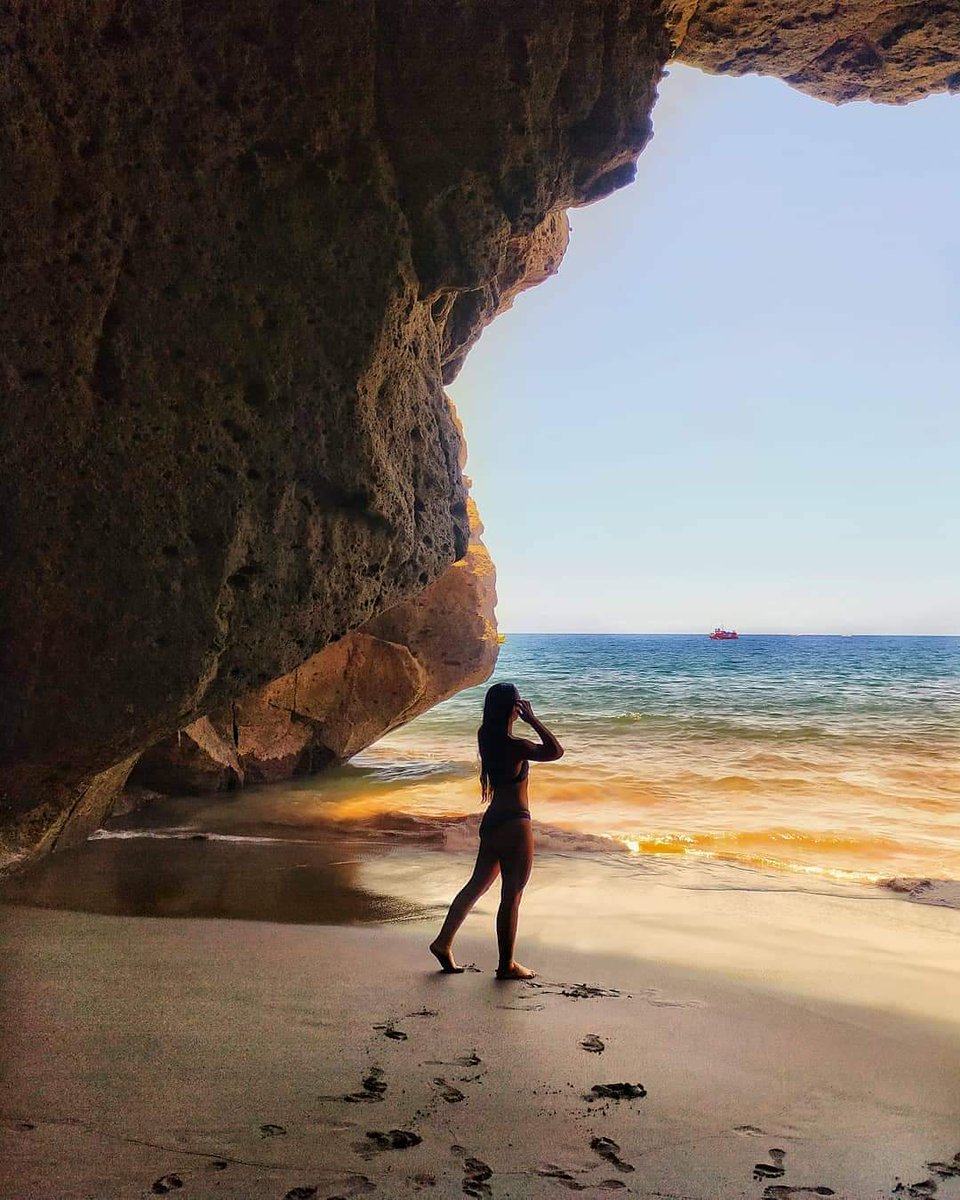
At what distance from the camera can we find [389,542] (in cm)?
510

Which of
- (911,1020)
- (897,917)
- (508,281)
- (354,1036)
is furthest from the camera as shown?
(508,281)

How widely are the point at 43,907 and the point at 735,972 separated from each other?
3931 millimetres

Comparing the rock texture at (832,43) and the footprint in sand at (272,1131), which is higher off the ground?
the rock texture at (832,43)

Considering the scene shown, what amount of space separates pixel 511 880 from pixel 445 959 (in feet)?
1.64

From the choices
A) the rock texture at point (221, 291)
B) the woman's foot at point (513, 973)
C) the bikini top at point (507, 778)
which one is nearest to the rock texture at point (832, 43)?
the rock texture at point (221, 291)

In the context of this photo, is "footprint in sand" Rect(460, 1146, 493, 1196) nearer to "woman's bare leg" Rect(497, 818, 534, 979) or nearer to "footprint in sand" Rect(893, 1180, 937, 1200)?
"footprint in sand" Rect(893, 1180, 937, 1200)

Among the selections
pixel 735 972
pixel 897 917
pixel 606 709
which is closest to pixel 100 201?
pixel 735 972

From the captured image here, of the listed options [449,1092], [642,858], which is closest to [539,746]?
[449,1092]

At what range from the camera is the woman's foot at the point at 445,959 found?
4020mm

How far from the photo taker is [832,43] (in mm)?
5691

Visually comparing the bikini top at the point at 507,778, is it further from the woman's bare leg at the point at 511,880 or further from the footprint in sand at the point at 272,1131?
the footprint in sand at the point at 272,1131

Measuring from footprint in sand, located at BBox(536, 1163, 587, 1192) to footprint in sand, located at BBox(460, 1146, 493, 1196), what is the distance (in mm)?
143

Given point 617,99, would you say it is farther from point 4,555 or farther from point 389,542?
point 4,555

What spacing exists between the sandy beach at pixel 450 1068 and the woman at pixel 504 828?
0.21m
